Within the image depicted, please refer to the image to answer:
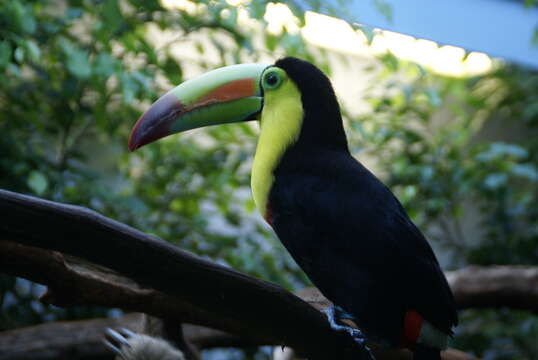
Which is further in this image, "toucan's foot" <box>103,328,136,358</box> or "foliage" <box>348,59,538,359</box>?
"foliage" <box>348,59,538,359</box>

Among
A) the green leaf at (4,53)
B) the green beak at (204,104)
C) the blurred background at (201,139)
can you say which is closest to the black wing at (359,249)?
the green beak at (204,104)

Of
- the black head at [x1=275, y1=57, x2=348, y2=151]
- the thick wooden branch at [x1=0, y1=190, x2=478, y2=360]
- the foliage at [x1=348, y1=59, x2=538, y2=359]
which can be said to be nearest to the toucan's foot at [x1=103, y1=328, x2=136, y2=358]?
the thick wooden branch at [x1=0, y1=190, x2=478, y2=360]

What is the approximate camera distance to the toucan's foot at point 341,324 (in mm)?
1353

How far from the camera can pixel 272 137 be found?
56.0 inches

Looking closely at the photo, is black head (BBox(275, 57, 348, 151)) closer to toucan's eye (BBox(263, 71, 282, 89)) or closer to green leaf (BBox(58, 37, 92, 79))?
toucan's eye (BBox(263, 71, 282, 89))

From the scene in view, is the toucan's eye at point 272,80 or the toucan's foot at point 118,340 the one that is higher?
the toucan's eye at point 272,80

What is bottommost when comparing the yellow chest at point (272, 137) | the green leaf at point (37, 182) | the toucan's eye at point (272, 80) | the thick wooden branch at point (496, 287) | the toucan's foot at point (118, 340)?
the thick wooden branch at point (496, 287)

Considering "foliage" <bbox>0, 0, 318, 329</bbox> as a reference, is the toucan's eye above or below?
above

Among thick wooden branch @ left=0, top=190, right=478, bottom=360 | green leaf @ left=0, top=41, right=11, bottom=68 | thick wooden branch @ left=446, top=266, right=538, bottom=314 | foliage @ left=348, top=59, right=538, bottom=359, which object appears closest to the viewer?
thick wooden branch @ left=0, top=190, right=478, bottom=360

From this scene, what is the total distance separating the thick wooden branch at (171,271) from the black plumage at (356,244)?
0.09 m

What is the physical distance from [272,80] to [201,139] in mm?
2320

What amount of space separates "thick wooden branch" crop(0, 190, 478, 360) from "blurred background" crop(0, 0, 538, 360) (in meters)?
0.79

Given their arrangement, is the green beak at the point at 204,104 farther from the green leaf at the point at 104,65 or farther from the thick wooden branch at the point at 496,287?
the thick wooden branch at the point at 496,287

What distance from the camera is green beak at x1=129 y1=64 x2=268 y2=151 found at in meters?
1.42
